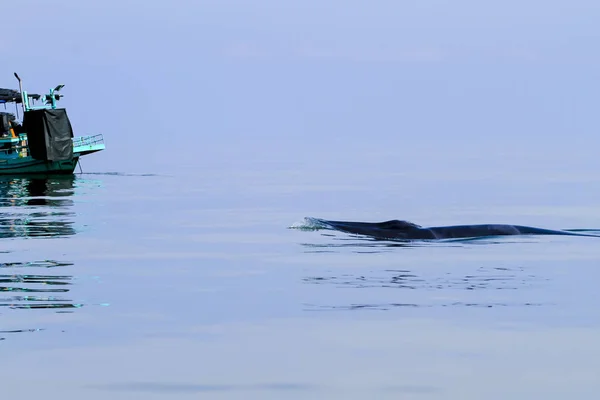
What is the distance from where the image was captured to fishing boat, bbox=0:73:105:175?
8244cm

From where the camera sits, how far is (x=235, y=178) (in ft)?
235

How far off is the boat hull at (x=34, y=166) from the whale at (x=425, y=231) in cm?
5259

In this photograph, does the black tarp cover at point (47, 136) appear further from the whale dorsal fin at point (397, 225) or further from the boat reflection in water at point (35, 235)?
the whale dorsal fin at point (397, 225)

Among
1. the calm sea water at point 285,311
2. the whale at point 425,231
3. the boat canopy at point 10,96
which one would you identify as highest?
the boat canopy at point 10,96

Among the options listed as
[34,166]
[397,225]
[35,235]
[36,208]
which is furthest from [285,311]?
[34,166]

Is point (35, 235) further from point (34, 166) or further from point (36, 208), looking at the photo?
point (34, 166)

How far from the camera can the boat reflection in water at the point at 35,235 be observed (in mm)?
19578

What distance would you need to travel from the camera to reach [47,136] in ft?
269

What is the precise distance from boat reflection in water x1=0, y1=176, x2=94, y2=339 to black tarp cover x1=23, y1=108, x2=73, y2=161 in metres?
11.9

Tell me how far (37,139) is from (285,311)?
216 ft

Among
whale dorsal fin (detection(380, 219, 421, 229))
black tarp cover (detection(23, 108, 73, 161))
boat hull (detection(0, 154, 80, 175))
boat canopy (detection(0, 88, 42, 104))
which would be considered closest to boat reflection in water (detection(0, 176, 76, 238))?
boat hull (detection(0, 154, 80, 175))

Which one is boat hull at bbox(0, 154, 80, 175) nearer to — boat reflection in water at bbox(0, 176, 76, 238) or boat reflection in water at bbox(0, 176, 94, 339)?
boat reflection in water at bbox(0, 176, 76, 238)

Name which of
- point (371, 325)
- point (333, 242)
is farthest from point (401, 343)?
point (333, 242)

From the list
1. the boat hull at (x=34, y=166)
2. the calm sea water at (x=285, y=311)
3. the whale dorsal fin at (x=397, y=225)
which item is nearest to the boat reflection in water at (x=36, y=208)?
the calm sea water at (x=285, y=311)
